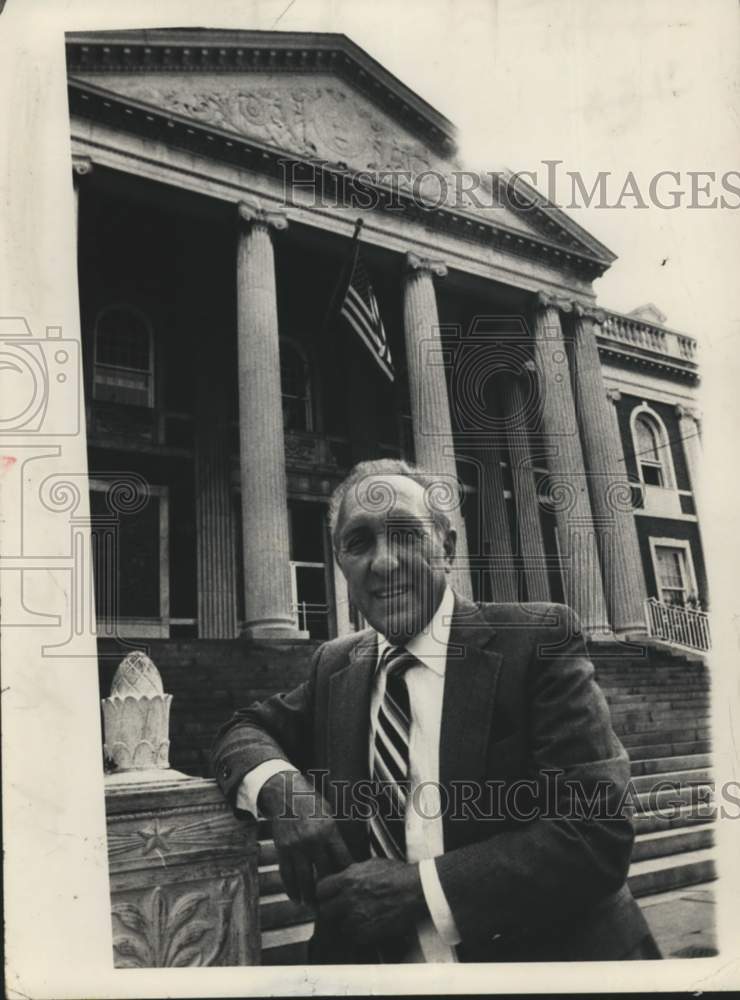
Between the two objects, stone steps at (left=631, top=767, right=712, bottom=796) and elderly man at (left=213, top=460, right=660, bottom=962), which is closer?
elderly man at (left=213, top=460, right=660, bottom=962)

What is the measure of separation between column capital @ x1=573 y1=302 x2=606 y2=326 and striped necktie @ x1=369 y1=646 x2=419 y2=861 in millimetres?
2073

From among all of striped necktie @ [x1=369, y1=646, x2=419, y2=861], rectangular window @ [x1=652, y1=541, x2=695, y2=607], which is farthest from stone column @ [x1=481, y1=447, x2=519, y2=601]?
rectangular window @ [x1=652, y1=541, x2=695, y2=607]

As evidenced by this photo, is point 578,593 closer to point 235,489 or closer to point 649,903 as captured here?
point 649,903

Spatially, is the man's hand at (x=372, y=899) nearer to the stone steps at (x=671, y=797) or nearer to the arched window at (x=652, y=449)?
the stone steps at (x=671, y=797)

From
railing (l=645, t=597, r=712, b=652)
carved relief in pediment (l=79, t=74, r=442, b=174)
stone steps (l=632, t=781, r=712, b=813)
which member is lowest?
stone steps (l=632, t=781, r=712, b=813)

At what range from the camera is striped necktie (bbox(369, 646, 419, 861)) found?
277cm

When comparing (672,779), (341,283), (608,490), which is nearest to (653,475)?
(608,490)

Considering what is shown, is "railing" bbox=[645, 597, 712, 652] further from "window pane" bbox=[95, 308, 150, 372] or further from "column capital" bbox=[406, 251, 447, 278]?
"window pane" bbox=[95, 308, 150, 372]

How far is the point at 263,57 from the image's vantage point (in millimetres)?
3840

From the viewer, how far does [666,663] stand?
10.8 ft

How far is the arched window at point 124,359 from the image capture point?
12.1 feet

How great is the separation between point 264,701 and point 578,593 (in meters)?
1.45

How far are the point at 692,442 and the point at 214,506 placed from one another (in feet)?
8.25

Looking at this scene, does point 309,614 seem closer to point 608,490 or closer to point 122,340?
point 608,490
